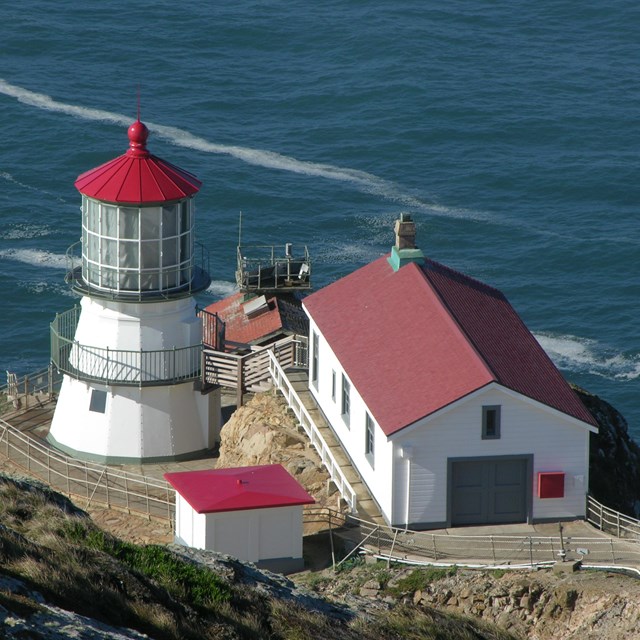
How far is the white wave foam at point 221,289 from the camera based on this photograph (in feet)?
227

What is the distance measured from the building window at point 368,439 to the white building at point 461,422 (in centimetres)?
2

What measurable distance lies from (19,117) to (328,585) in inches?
2527

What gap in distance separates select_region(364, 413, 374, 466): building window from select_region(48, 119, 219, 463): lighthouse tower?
25.2 feet

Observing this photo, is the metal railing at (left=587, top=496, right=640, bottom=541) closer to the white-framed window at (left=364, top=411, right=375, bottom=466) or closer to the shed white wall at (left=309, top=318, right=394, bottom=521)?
the shed white wall at (left=309, top=318, right=394, bottom=521)

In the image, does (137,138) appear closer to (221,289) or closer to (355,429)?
(355,429)

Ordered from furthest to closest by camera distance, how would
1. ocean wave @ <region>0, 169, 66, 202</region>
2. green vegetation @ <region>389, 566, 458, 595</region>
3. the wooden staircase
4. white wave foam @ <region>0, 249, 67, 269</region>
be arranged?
ocean wave @ <region>0, 169, 66, 202</region> → white wave foam @ <region>0, 249, 67, 269</region> → the wooden staircase → green vegetation @ <region>389, 566, 458, 595</region>

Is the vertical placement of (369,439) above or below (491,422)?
below

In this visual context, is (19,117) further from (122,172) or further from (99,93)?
(122,172)

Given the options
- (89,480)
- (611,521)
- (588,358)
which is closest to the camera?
(611,521)

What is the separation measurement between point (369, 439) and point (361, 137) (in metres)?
57.2

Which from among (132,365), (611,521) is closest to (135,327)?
(132,365)

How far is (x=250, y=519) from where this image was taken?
1214 inches

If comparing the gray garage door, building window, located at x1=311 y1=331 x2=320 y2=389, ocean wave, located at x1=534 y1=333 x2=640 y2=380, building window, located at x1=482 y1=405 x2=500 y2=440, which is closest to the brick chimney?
building window, located at x1=311 y1=331 x2=320 y2=389

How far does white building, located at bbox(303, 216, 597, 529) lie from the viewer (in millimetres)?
31438
